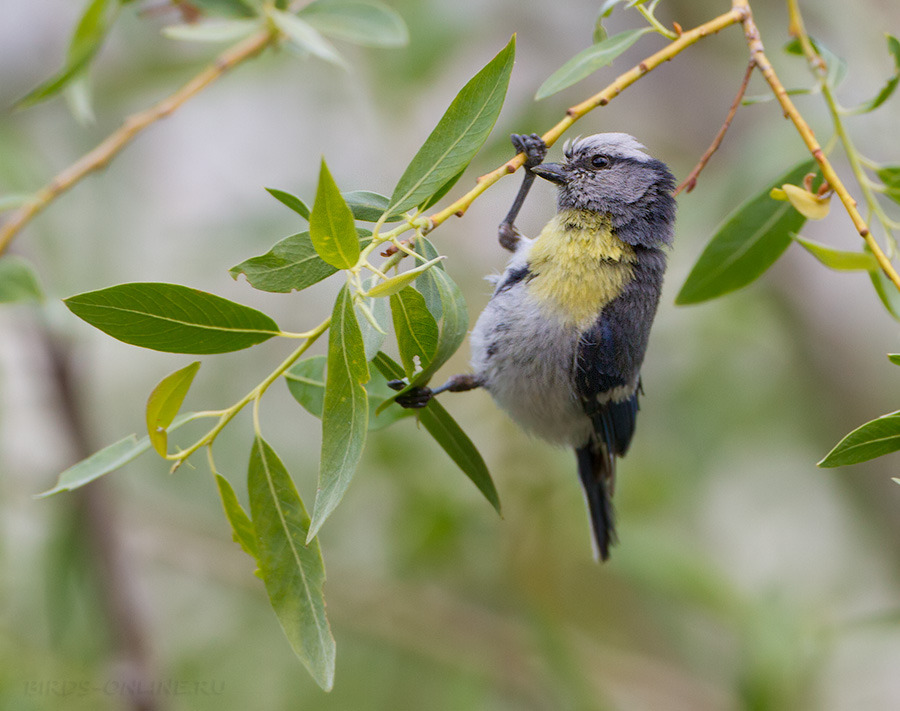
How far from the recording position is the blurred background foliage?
303cm

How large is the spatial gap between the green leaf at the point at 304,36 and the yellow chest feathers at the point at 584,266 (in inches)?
23.5

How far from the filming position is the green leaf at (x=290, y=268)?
1.20 m

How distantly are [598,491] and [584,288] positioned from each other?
28.8 inches

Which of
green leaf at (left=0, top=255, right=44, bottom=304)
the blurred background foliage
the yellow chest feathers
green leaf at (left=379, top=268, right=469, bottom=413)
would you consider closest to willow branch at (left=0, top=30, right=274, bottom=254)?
green leaf at (left=0, top=255, right=44, bottom=304)

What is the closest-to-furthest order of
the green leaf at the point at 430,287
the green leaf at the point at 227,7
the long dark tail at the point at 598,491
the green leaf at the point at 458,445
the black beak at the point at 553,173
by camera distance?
the green leaf at the point at 430,287 → the green leaf at the point at 458,445 → the black beak at the point at 553,173 → the green leaf at the point at 227,7 → the long dark tail at the point at 598,491

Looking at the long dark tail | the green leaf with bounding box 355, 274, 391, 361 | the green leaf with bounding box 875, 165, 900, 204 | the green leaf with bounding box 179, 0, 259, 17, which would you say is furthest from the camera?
the long dark tail

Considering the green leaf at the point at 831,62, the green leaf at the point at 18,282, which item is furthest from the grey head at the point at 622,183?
the green leaf at the point at 18,282

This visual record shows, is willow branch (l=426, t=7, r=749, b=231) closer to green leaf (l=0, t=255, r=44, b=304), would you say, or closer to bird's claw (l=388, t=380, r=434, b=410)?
bird's claw (l=388, t=380, r=434, b=410)

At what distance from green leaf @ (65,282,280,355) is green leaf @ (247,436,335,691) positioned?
17 cm

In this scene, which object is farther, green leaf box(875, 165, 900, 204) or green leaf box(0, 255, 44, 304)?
green leaf box(0, 255, 44, 304)

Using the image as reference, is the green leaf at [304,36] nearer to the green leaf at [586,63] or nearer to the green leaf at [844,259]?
the green leaf at [586,63]

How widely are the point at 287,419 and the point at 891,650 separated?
3041mm

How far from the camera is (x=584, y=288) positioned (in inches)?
74.3

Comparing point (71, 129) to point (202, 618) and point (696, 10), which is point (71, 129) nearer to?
point (202, 618)
